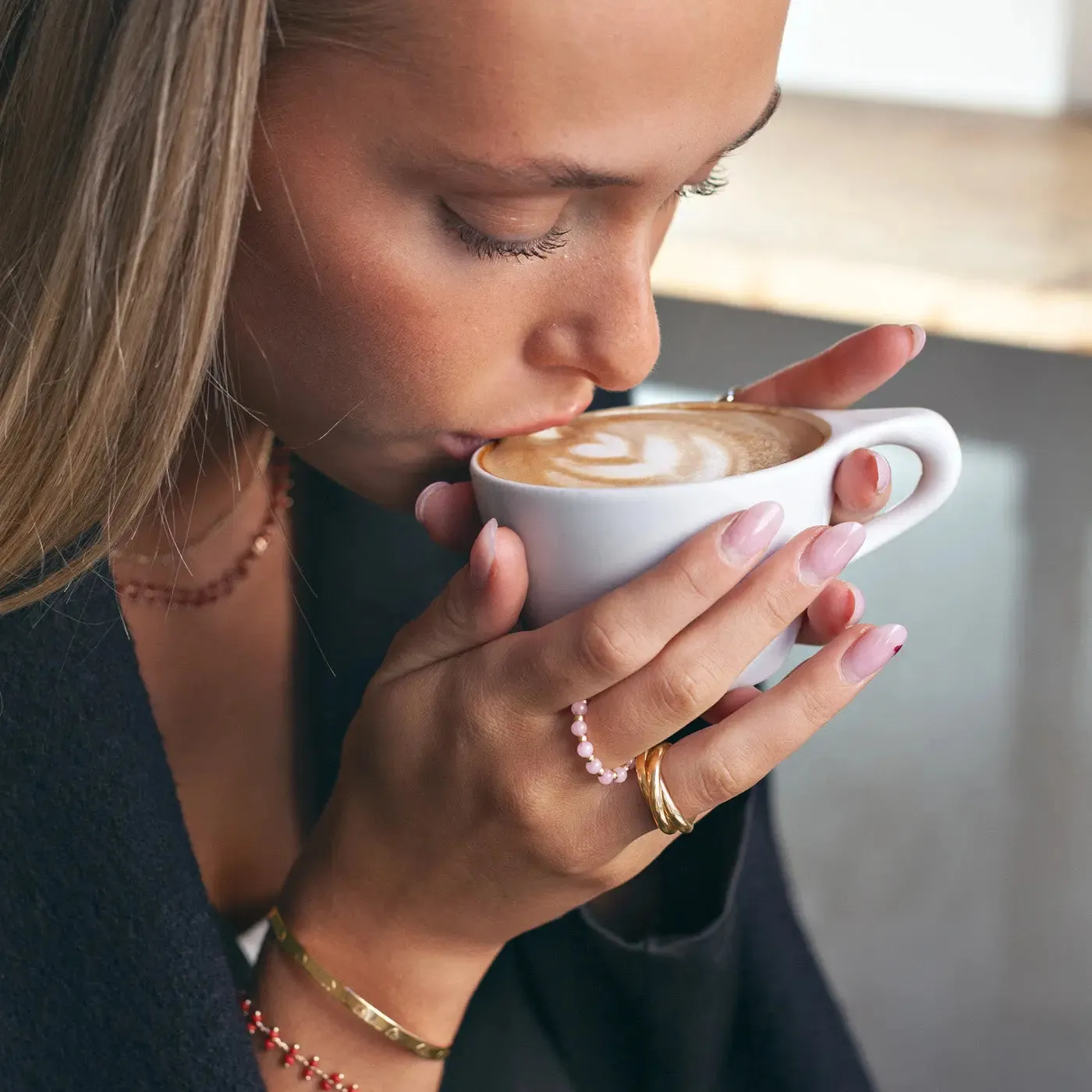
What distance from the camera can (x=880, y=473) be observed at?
2.15ft

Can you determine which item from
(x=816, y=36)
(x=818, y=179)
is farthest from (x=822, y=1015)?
(x=816, y=36)

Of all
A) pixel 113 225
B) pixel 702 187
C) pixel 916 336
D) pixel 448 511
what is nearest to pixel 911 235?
pixel 916 336

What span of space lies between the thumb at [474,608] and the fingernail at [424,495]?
4cm

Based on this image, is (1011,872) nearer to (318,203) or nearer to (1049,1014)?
(1049,1014)

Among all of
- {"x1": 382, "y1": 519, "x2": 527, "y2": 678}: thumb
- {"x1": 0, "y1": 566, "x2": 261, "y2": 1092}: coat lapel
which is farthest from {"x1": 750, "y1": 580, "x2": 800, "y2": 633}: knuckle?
{"x1": 0, "y1": 566, "x2": 261, "y2": 1092}: coat lapel

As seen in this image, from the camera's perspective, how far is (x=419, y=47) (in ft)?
1.88

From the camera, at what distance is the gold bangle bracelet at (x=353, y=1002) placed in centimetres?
74

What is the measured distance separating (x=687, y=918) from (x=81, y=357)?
508 mm

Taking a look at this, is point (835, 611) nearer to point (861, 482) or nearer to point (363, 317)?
point (861, 482)

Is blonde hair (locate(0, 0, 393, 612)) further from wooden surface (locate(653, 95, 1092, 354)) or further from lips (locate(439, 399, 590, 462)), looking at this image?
wooden surface (locate(653, 95, 1092, 354))

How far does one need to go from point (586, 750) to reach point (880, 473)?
0.66ft

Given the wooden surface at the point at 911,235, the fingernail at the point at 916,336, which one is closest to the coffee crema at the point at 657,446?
the fingernail at the point at 916,336

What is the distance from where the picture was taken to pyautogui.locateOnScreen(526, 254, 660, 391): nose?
0.65 meters

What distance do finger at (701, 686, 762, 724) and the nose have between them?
0.18 meters
